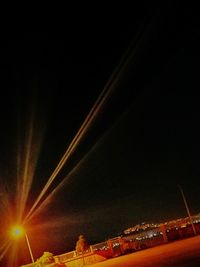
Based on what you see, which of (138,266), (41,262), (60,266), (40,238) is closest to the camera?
(138,266)

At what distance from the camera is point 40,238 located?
59.4 metres

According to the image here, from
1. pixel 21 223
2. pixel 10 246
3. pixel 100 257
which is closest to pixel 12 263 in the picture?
pixel 10 246

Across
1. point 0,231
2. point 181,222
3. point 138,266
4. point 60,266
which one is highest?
point 0,231

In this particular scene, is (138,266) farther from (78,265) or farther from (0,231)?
(0,231)

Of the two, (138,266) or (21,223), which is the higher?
(21,223)

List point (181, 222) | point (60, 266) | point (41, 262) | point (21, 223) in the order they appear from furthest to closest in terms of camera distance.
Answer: point (181, 222) < point (21, 223) < point (41, 262) < point (60, 266)

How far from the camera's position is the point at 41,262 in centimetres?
3050

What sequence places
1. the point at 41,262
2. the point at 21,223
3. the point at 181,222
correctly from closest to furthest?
the point at 41,262 < the point at 21,223 < the point at 181,222

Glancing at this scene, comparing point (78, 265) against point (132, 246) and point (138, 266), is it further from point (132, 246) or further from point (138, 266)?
point (138, 266)

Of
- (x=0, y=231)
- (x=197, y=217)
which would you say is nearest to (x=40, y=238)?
(x=0, y=231)

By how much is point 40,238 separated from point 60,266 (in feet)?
105

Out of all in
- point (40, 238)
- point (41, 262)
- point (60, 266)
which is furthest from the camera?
point (40, 238)

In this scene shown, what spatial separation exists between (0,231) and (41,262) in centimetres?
2026

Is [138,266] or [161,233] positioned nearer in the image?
[138,266]
